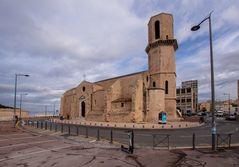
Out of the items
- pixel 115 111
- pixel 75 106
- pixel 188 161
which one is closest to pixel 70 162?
pixel 188 161

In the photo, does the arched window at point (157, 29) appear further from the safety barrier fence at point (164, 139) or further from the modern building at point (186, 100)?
the modern building at point (186, 100)

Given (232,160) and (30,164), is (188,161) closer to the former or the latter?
(232,160)

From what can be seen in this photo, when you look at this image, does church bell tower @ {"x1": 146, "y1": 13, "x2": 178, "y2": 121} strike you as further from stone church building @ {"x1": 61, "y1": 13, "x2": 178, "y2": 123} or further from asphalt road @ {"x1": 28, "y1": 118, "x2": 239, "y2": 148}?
asphalt road @ {"x1": 28, "y1": 118, "x2": 239, "y2": 148}

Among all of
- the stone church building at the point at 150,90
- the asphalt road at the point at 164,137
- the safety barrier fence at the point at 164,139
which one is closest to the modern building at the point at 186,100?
the stone church building at the point at 150,90

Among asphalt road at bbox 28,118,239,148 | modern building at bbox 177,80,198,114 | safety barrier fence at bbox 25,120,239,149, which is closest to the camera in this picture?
safety barrier fence at bbox 25,120,239,149

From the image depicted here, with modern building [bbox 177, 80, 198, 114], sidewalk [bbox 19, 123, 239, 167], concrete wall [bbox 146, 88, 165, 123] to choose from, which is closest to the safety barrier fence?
sidewalk [bbox 19, 123, 239, 167]

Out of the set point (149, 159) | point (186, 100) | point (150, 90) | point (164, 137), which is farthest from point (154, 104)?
point (186, 100)

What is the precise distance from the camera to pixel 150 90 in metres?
44.9

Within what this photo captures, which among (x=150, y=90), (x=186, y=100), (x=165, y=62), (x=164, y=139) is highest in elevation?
(x=165, y=62)

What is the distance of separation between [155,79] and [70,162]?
4110 centimetres

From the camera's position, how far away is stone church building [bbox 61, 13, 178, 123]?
44531 millimetres

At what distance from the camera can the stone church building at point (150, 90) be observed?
4453 centimetres

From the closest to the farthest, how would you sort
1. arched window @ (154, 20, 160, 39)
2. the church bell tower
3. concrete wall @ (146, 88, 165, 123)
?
concrete wall @ (146, 88, 165, 123), the church bell tower, arched window @ (154, 20, 160, 39)

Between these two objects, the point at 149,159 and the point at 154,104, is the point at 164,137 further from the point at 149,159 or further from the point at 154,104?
→ the point at 154,104
